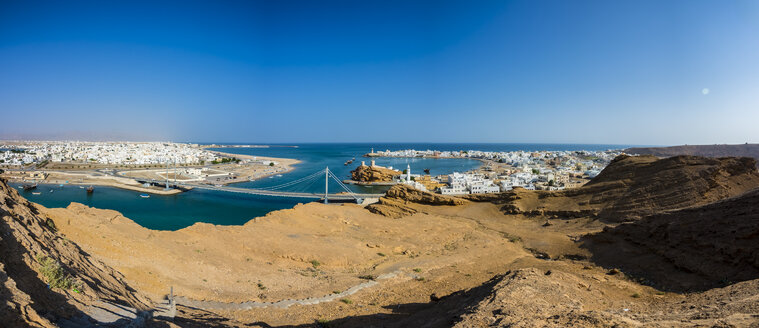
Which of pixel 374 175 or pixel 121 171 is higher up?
pixel 374 175

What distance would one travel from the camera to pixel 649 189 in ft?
75.1

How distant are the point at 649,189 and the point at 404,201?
62.6ft

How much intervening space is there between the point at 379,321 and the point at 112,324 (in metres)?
5.74

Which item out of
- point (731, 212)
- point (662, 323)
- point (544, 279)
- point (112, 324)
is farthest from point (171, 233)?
point (731, 212)

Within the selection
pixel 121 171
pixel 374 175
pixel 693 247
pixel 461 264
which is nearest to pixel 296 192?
pixel 374 175

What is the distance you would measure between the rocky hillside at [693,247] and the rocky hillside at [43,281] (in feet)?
51.1

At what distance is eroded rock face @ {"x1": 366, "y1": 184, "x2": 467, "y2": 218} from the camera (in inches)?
1127

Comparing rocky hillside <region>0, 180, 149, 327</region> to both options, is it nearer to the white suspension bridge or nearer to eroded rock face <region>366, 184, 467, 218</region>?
eroded rock face <region>366, 184, 467, 218</region>

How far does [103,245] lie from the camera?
1035 cm

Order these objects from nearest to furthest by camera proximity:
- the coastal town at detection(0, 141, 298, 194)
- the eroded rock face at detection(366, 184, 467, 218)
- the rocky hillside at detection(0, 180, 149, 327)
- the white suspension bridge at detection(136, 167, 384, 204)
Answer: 1. the rocky hillside at detection(0, 180, 149, 327)
2. the eroded rock face at detection(366, 184, 467, 218)
3. the white suspension bridge at detection(136, 167, 384, 204)
4. the coastal town at detection(0, 141, 298, 194)

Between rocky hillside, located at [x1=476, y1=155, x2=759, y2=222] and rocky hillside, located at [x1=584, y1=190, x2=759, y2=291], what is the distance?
7.01m

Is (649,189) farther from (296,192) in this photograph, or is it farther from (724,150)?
(724,150)

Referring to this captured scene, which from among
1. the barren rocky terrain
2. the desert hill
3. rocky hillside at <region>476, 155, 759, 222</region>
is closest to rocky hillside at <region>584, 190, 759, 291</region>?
the barren rocky terrain

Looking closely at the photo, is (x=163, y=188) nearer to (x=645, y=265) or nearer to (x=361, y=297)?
(x=361, y=297)
